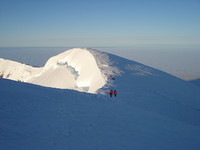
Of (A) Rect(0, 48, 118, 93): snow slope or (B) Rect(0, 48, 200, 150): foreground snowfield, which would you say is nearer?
(B) Rect(0, 48, 200, 150): foreground snowfield

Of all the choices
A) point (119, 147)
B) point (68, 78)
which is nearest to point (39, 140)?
point (119, 147)

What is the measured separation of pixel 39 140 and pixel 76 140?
151 centimetres

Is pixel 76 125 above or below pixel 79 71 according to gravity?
above

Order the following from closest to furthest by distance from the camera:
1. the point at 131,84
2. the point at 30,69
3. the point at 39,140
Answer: the point at 39,140
the point at 131,84
the point at 30,69

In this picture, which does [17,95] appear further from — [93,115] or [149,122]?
[149,122]

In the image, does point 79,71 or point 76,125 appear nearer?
point 76,125

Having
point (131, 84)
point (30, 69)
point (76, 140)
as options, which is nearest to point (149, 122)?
point (76, 140)

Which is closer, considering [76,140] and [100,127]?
[76,140]

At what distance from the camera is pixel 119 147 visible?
8.12 meters

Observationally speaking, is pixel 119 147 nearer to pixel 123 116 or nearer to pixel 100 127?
pixel 100 127

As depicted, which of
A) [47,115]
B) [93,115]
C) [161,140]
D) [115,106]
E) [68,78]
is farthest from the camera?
[68,78]

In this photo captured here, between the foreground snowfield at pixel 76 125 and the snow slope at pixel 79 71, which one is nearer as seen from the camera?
the foreground snowfield at pixel 76 125

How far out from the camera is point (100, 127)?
970cm

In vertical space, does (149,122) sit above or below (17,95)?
below
